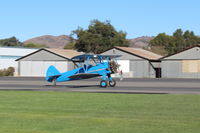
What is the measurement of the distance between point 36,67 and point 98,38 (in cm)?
2163

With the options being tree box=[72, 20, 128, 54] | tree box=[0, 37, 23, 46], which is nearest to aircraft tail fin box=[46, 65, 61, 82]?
tree box=[72, 20, 128, 54]

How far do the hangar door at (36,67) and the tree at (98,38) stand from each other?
59.0 ft

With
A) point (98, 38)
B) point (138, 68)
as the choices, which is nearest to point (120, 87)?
point (138, 68)

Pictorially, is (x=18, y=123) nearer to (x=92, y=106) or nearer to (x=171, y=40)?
(x=92, y=106)

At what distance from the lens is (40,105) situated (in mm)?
17922

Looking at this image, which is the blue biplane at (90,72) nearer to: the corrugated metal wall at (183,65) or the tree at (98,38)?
A: the corrugated metal wall at (183,65)

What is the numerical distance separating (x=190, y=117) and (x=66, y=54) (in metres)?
60.6

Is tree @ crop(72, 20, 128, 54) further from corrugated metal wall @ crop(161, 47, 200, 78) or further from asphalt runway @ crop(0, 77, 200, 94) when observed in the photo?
asphalt runway @ crop(0, 77, 200, 94)

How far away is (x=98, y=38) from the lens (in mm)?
91562

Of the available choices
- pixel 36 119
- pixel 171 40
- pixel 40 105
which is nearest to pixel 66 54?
pixel 40 105

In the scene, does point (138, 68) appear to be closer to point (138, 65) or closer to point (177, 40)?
point (138, 65)

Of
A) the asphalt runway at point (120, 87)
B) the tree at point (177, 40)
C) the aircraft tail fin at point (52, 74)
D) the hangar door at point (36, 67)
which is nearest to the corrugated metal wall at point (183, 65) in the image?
the hangar door at point (36, 67)

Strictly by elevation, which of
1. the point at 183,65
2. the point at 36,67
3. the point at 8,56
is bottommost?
the point at 36,67

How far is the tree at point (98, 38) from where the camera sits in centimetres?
9062
